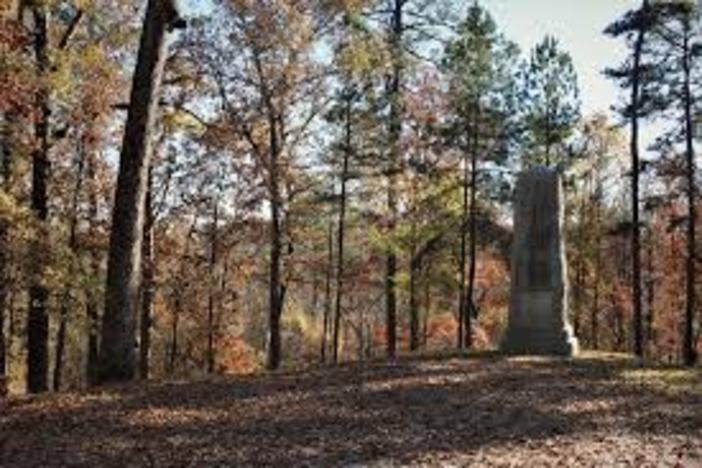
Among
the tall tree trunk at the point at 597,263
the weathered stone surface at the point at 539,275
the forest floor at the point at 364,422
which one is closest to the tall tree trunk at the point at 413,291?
the tall tree trunk at the point at 597,263

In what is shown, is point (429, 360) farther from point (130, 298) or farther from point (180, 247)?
point (180, 247)

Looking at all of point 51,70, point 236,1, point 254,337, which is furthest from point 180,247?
point 254,337

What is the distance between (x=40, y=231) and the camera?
2023 cm

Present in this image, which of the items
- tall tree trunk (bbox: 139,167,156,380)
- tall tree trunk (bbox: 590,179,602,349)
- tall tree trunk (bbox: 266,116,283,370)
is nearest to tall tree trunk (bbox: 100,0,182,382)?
tall tree trunk (bbox: 266,116,283,370)

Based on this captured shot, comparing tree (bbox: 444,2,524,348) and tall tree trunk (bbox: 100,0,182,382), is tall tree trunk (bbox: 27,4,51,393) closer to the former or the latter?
tall tree trunk (bbox: 100,0,182,382)

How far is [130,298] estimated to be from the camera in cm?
1509

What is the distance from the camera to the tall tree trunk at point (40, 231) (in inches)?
788

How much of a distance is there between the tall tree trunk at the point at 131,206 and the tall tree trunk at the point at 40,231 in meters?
4.95

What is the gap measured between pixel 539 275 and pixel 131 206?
9887 mm

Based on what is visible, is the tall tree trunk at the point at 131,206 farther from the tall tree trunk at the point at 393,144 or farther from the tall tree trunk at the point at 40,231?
the tall tree trunk at the point at 393,144

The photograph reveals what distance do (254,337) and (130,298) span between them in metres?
66.0

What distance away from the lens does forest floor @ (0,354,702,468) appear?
10562mm

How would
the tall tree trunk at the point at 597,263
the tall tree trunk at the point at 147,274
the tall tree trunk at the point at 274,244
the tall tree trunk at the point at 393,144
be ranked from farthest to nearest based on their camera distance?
the tall tree trunk at the point at 597,263 → the tall tree trunk at the point at 147,274 → the tall tree trunk at the point at 393,144 → the tall tree trunk at the point at 274,244

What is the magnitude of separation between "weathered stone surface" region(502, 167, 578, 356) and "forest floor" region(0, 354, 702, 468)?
179 inches
